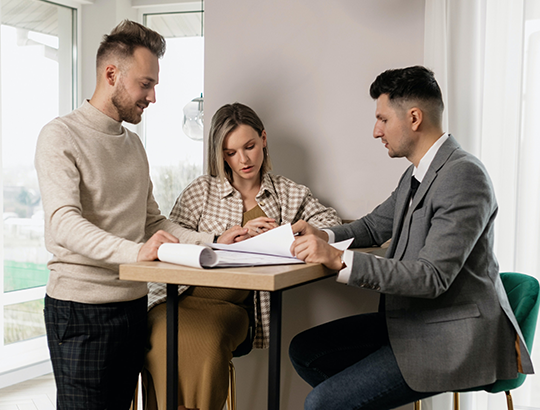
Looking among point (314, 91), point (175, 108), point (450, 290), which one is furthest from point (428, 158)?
point (175, 108)

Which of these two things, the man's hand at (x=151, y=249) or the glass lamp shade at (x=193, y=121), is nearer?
the man's hand at (x=151, y=249)

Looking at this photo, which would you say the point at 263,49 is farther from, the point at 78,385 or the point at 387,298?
the point at 78,385

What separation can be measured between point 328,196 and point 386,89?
786 millimetres

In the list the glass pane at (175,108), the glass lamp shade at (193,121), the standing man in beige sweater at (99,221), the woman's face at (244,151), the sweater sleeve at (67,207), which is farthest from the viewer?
the glass pane at (175,108)

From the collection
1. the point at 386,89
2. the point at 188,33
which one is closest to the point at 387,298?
the point at 386,89

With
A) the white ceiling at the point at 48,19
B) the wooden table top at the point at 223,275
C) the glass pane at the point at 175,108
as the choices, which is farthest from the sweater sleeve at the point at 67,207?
the glass pane at the point at 175,108

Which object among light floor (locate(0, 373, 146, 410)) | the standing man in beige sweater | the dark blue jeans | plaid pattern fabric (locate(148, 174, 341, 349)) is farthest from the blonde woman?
light floor (locate(0, 373, 146, 410))

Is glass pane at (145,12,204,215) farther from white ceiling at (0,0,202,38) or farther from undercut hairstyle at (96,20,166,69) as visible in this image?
undercut hairstyle at (96,20,166,69)

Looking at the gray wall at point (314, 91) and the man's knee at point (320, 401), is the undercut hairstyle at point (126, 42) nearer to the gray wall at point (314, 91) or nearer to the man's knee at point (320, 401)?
the gray wall at point (314, 91)

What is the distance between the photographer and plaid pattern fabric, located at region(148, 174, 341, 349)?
2090 millimetres

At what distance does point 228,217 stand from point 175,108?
220 centimetres

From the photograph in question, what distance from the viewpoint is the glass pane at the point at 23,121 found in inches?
138

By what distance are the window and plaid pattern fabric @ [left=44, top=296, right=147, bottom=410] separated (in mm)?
1992

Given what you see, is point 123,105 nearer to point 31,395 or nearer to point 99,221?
point 99,221
